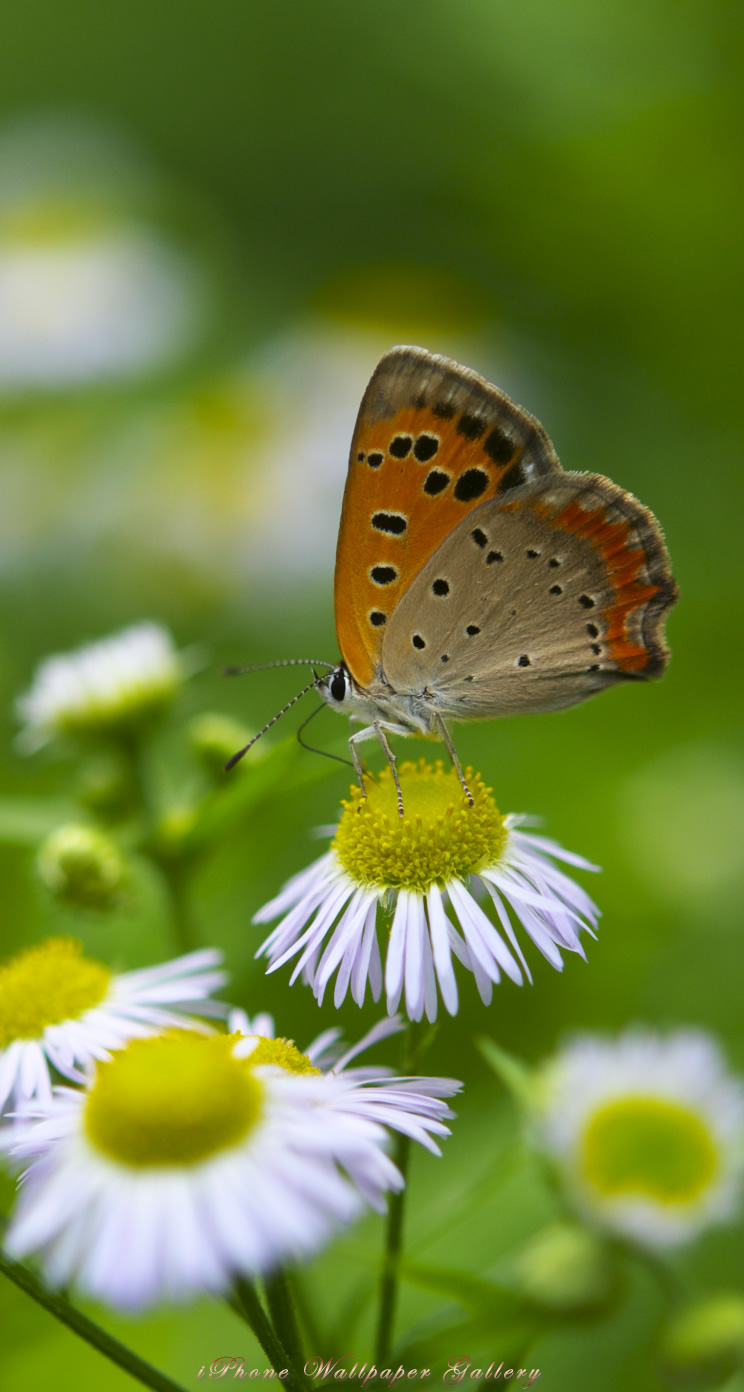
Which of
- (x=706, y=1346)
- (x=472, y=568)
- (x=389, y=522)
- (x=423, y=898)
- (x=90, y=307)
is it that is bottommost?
(x=706, y=1346)

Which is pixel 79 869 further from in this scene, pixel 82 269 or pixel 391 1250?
pixel 82 269

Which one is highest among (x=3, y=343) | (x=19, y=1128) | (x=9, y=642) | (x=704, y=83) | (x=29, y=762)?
(x=3, y=343)

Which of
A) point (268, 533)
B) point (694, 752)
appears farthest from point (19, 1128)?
point (268, 533)

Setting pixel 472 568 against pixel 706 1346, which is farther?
pixel 472 568

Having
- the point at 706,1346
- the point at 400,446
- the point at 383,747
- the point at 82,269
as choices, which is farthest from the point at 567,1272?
the point at 82,269

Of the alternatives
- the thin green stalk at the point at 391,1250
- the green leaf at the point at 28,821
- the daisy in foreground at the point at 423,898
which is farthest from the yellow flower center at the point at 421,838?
the green leaf at the point at 28,821

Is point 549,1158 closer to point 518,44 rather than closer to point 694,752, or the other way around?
point 694,752

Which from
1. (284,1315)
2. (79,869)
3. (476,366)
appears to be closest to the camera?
(284,1315)
